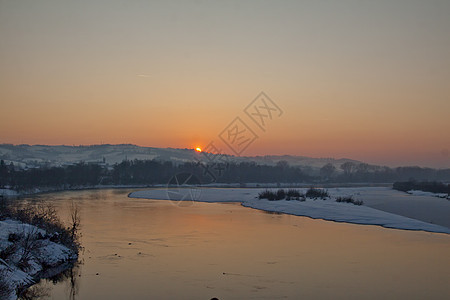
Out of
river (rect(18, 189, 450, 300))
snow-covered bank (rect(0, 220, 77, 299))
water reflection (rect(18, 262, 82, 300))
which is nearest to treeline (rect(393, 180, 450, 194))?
river (rect(18, 189, 450, 300))

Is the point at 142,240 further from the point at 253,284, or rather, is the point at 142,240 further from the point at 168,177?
the point at 168,177

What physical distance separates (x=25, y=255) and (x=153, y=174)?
3669 inches

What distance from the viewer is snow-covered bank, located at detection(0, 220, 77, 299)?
466 inches

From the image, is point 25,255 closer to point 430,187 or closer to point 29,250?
point 29,250

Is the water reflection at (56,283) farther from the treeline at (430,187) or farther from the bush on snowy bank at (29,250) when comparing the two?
the treeline at (430,187)

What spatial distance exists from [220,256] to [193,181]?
7877 centimetres


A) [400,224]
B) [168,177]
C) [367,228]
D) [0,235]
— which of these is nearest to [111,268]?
[0,235]

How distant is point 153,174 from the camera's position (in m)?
106

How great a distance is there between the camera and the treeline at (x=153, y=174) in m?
75.4

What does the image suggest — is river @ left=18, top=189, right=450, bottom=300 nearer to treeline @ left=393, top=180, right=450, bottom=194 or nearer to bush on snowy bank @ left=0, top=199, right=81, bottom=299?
bush on snowy bank @ left=0, top=199, right=81, bottom=299

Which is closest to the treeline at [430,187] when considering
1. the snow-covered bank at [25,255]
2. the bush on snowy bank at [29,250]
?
the bush on snowy bank at [29,250]

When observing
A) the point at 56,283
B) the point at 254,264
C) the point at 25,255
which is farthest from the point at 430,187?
the point at 25,255

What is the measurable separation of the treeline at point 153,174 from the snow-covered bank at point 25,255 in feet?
164

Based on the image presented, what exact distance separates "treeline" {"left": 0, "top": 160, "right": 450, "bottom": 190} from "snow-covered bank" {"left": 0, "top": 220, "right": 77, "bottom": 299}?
164 ft
